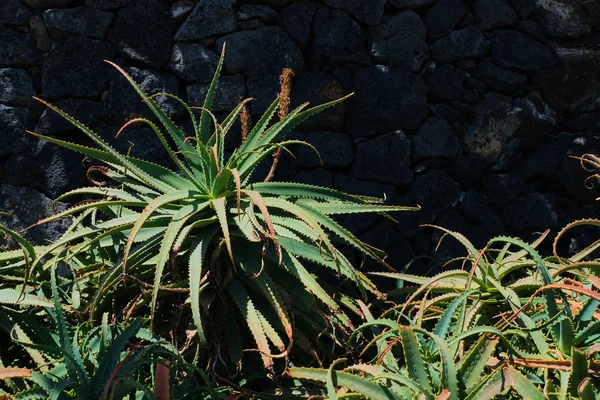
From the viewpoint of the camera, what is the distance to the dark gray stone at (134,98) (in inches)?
123

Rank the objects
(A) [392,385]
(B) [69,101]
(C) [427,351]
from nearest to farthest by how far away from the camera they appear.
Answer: (A) [392,385], (C) [427,351], (B) [69,101]

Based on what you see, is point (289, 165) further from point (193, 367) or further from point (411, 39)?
point (193, 367)

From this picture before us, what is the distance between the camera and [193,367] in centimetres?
190

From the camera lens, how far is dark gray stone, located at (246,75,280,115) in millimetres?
3209

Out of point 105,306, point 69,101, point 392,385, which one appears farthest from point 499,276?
point 69,101

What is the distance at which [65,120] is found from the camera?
10.1 feet

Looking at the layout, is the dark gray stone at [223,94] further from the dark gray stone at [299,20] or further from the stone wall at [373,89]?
the dark gray stone at [299,20]

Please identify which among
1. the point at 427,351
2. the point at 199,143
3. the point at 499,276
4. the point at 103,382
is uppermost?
the point at 199,143

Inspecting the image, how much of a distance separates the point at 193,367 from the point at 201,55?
163 centimetres

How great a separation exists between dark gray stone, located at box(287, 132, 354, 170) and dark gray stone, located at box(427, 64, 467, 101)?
45cm

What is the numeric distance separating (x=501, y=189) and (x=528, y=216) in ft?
0.53

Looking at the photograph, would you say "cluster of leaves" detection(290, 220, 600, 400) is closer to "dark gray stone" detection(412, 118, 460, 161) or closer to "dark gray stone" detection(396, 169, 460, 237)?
"dark gray stone" detection(396, 169, 460, 237)

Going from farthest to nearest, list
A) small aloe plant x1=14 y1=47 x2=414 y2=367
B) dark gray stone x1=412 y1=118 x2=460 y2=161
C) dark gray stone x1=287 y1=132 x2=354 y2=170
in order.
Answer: dark gray stone x1=412 y1=118 x2=460 y2=161 → dark gray stone x1=287 y1=132 x2=354 y2=170 → small aloe plant x1=14 y1=47 x2=414 y2=367

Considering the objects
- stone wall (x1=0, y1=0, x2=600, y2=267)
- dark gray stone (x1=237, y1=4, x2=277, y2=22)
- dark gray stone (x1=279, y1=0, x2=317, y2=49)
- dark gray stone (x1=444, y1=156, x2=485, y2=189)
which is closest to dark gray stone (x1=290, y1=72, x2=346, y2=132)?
stone wall (x1=0, y1=0, x2=600, y2=267)
